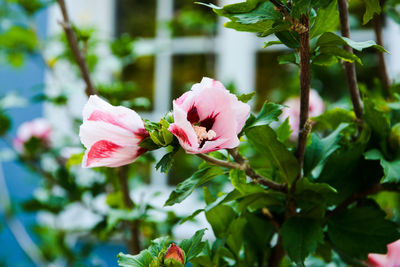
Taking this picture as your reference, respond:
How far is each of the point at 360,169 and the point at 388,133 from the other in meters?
0.06

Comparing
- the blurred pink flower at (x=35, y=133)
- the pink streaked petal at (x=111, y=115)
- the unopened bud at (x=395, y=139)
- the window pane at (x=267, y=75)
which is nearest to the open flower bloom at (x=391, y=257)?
the unopened bud at (x=395, y=139)

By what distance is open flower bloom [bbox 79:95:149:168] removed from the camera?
0.36m

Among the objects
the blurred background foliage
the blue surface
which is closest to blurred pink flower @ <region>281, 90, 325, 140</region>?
the blurred background foliage

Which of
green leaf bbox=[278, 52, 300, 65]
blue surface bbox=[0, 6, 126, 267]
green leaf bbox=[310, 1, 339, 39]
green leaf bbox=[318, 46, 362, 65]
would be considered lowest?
blue surface bbox=[0, 6, 126, 267]

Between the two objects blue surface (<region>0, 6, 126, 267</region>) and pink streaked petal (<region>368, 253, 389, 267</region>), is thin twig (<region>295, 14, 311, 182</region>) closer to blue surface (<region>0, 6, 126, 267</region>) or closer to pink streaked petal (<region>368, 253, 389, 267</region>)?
pink streaked petal (<region>368, 253, 389, 267</region>)

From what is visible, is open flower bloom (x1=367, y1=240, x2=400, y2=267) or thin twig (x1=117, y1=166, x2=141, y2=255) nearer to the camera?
Answer: open flower bloom (x1=367, y1=240, x2=400, y2=267)

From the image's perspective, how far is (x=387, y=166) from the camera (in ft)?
1.58

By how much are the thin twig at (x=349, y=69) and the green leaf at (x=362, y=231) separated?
12cm

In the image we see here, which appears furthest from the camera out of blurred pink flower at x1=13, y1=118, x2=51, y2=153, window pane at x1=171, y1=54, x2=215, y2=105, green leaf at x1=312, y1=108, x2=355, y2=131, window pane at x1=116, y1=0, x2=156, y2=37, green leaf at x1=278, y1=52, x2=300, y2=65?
window pane at x1=116, y1=0, x2=156, y2=37

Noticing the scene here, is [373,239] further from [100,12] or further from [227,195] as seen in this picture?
[100,12]

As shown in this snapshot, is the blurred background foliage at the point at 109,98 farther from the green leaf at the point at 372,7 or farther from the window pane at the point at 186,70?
the green leaf at the point at 372,7

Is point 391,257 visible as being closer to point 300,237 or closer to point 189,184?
point 300,237

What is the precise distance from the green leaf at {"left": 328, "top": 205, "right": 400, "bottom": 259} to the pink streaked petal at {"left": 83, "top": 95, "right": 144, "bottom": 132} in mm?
281

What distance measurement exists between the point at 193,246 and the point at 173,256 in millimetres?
33
